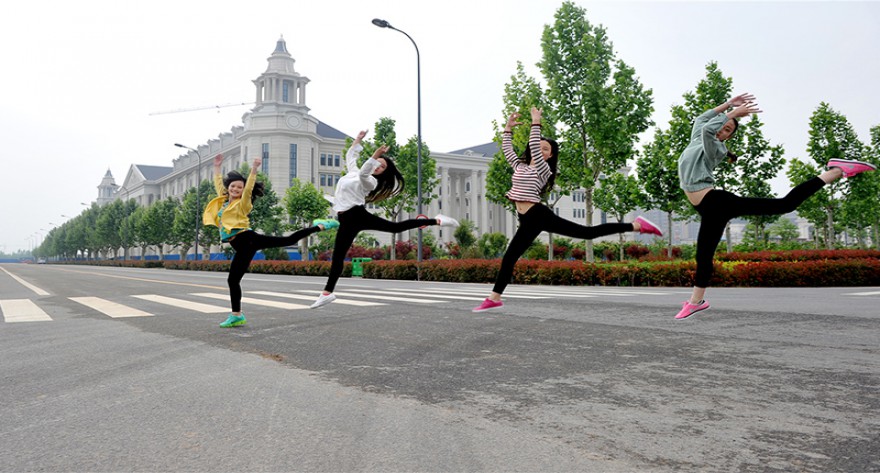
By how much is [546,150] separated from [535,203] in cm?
63

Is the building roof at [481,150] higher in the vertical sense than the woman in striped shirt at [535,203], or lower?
higher

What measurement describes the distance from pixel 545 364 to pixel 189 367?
312 centimetres

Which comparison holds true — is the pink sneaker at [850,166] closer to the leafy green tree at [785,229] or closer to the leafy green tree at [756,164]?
the leafy green tree at [756,164]

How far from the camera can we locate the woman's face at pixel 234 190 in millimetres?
6273

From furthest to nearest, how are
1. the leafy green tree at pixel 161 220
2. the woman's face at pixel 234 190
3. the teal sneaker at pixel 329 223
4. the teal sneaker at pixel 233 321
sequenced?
the leafy green tree at pixel 161 220 < the teal sneaker at pixel 233 321 < the woman's face at pixel 234 190 < the teal sneaker at pixel 329 223

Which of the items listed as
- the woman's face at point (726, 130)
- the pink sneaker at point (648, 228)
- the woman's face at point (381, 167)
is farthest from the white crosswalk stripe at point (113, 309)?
the woman's face at point (726, 130)

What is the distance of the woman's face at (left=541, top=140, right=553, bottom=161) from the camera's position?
16.6ft

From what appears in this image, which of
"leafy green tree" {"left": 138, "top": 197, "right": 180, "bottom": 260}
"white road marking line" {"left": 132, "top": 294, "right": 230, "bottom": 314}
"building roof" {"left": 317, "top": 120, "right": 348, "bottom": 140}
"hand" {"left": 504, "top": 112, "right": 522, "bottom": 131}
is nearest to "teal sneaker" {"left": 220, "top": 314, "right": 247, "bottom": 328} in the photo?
"white road marking line" {"left": 132, "top": 294, "right": 230, "bottom": 314}

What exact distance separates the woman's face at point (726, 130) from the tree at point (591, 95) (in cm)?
1147

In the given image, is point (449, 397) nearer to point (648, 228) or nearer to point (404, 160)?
point (648, 228)

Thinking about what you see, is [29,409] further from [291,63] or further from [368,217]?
[291,63]

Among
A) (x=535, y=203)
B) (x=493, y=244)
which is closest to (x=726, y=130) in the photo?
(x=535, y=203)

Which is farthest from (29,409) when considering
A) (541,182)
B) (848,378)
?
(848,378)

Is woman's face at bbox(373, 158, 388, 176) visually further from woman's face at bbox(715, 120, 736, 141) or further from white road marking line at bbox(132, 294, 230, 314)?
white road marking line at bbox(132, 294, 230, 314)
